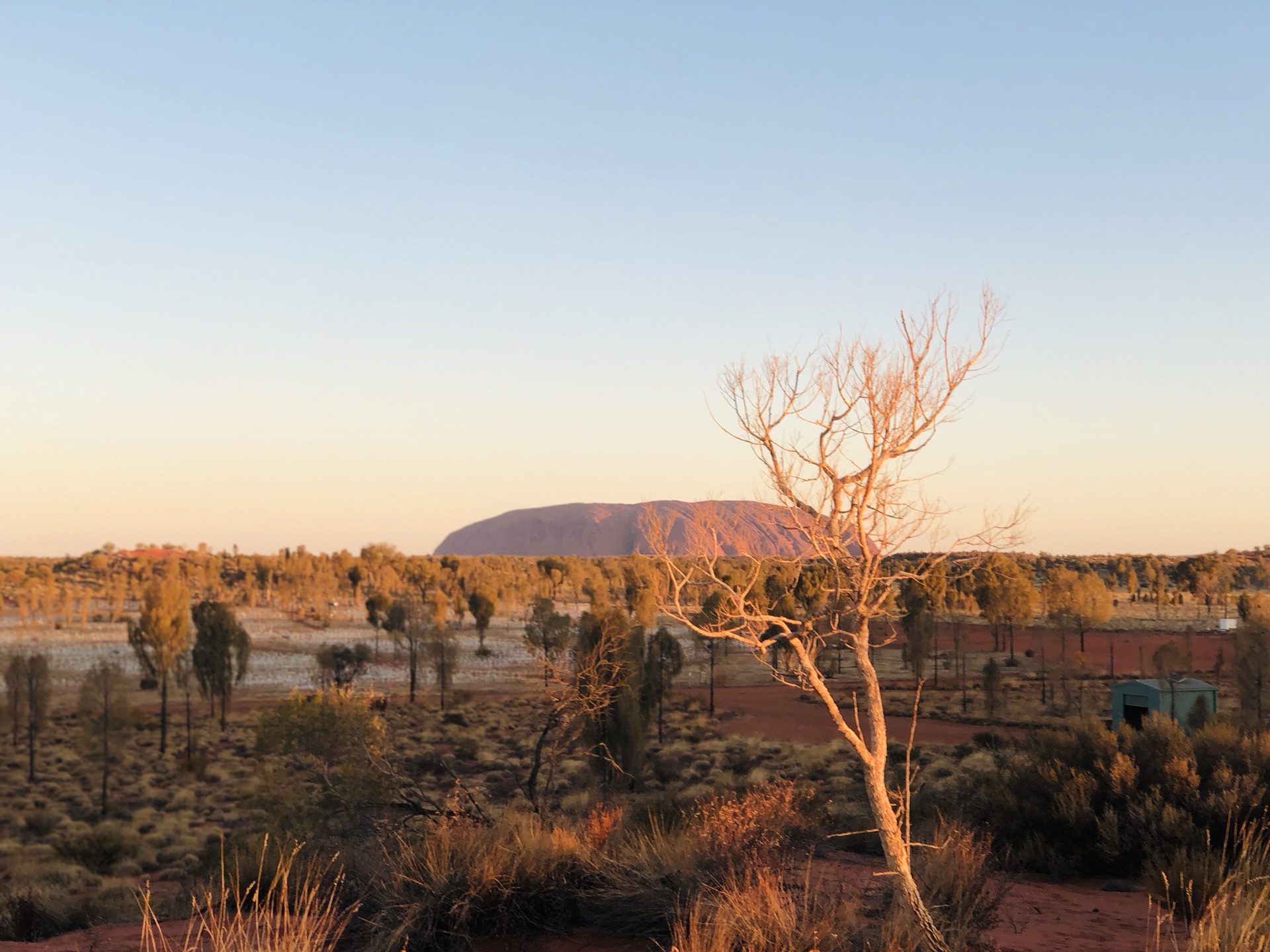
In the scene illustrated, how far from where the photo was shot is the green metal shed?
70.2 ft

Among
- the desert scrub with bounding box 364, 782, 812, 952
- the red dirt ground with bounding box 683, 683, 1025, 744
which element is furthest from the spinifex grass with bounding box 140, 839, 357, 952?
the red dirt ground with bounding box 683, 683, 1025, 744

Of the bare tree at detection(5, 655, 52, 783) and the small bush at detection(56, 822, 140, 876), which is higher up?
the bare tree at detection(5, 655, 52, 783)

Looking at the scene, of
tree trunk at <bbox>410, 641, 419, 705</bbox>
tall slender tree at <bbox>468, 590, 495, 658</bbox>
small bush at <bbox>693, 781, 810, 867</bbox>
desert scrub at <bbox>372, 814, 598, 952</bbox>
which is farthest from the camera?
tall slender tree at <bbox>468, 590, 495, 658</bbox>

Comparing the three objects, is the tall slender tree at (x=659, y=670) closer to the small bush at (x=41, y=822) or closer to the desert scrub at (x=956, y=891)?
the small bush at (x=41, y=822)

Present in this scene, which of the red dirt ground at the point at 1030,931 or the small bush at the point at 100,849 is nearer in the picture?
the red dirt ground at the point at 1030,931

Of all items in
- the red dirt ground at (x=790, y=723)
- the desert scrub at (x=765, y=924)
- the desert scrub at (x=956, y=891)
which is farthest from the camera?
the red dirt ground at (x=790, y=723)

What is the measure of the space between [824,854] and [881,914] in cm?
521

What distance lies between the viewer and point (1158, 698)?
21.5 meters

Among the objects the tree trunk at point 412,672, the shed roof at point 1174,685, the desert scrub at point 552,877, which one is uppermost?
the desert scrub at point 552,877

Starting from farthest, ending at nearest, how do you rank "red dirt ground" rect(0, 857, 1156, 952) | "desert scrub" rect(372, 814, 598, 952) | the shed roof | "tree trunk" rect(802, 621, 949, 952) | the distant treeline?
the distant treeline < the shed roof < "red dirt ground" rect(0, 857, 1156, 952) < "desert scrub" rect(372, 814, 598, 952) < "tree trunk" rect(802, 621, 949, 952)

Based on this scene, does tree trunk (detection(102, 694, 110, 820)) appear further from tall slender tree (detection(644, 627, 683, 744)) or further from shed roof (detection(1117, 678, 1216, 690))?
shed roof (detection(1117, 678, 1216, 690))

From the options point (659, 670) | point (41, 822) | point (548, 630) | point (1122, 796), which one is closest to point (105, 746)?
point (41, 822)

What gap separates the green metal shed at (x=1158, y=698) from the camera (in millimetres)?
21406

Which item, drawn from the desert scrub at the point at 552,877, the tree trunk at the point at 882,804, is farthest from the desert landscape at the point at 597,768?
the tree trunk at the point at 882,804
